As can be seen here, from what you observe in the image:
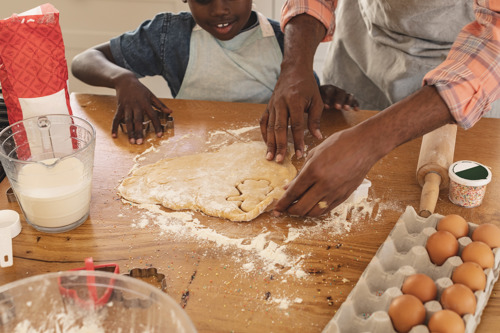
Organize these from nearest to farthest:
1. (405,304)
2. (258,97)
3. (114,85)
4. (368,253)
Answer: (405,304) → (368,253) → (114,85) → (258,97)

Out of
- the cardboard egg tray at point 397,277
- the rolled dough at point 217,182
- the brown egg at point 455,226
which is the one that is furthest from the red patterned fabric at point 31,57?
the brown egg at point 455,226

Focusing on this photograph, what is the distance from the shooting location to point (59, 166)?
3.62ft

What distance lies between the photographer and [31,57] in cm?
117

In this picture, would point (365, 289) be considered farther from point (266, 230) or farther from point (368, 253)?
point (266, 230)

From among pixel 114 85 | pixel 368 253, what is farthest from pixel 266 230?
pixel 114 85

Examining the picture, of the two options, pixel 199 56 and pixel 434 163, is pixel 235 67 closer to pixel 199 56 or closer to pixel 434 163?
pixel 199 56

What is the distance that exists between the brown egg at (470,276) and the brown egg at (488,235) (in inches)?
3.7

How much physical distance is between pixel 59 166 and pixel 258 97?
1006mm

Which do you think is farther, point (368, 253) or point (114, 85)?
point (114, 85)

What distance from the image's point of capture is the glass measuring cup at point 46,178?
1.07 metres

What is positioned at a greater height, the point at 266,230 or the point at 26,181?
the point at 26,181

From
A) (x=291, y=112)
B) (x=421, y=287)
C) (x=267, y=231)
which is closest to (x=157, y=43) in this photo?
(x=291, y=112)

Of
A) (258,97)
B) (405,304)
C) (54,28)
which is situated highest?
(54,28)

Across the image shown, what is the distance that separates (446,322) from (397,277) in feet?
0.51
